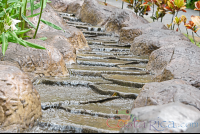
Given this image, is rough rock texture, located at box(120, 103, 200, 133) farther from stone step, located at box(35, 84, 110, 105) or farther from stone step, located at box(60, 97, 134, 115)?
stone step, located at box(35, 84, 110, 105)

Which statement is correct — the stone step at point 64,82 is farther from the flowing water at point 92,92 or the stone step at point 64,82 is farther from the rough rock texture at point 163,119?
the rough rock texture at point 163,119

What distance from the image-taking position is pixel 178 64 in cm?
397

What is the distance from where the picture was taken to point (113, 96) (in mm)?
3469

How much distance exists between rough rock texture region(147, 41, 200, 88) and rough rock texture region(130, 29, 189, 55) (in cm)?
83

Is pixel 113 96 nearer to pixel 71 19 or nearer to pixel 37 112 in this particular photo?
pixel 37 112

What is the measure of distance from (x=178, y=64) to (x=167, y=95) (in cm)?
155

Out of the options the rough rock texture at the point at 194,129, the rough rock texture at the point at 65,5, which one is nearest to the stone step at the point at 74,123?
the rough rock texture at the point at 194,129

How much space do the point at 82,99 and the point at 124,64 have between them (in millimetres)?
2170

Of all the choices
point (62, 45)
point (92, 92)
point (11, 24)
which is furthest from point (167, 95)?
point (62, 45)

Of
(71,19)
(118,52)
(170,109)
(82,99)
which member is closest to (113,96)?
(82,99)

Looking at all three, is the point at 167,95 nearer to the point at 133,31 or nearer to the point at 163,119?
the point at 163,119

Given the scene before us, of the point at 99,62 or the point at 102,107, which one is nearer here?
the point at 102,107

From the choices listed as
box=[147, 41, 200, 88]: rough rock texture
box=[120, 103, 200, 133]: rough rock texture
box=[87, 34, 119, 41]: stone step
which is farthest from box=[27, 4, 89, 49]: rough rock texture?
box=[120, 103, 200, 133]: rough rock texture

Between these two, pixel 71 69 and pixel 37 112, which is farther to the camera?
pixel 71 69
